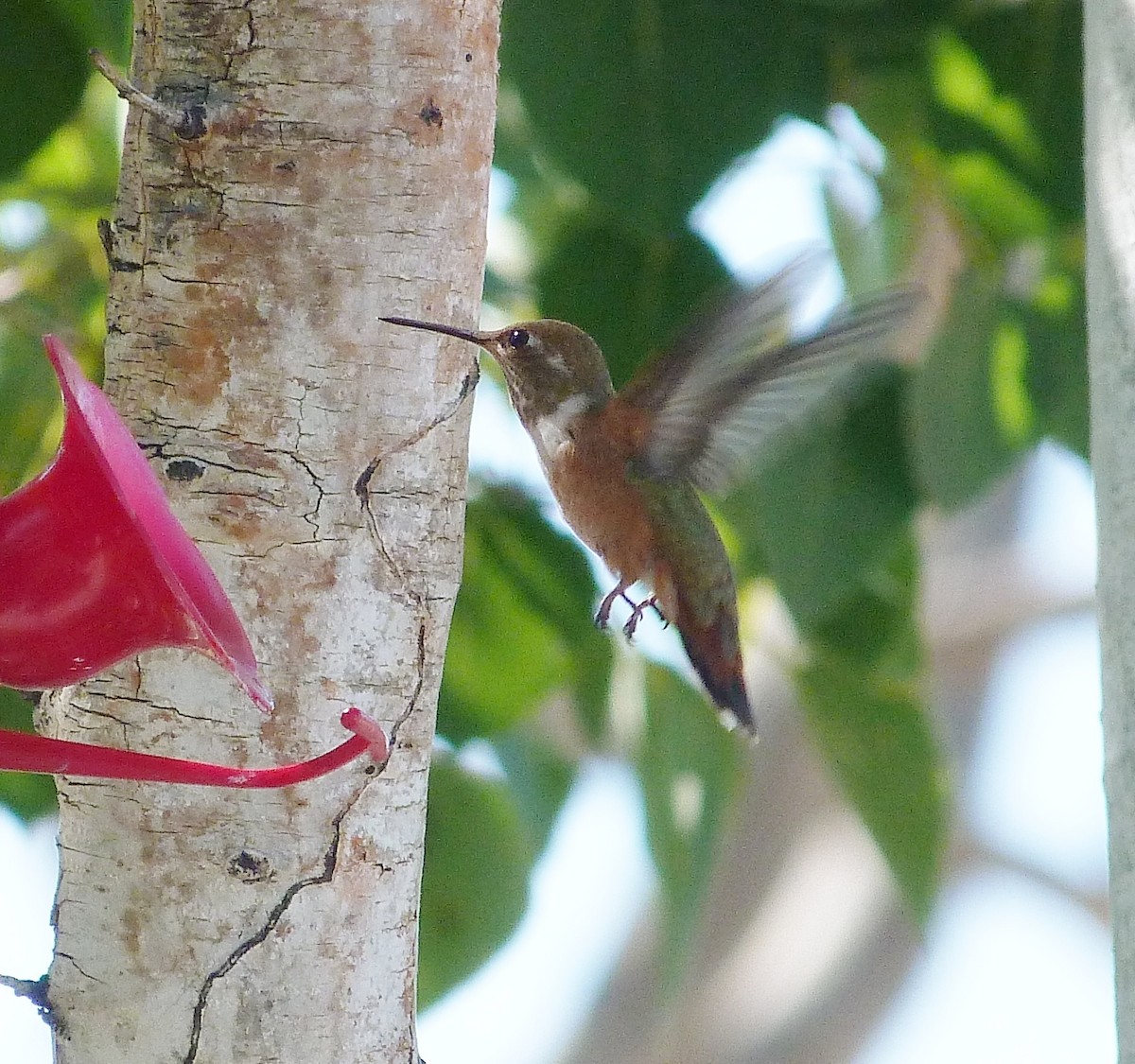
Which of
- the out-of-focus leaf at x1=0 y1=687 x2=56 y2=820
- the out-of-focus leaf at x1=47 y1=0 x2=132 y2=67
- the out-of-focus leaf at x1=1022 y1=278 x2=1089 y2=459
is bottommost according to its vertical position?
the out-of-focus leaf at x1=0 y1=687 x2=56 y2=820

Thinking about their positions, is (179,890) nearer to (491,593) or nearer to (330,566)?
(330,566)

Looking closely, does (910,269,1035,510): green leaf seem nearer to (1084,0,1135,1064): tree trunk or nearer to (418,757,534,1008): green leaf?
(418,757,534,1008): green leaf

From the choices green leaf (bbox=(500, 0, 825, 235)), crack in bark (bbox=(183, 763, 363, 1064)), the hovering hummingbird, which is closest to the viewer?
crack in bark (bbox=(183, 763, 363, 1064))

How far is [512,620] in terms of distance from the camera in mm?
1320

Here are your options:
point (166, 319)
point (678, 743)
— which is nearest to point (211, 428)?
point (166, 319)

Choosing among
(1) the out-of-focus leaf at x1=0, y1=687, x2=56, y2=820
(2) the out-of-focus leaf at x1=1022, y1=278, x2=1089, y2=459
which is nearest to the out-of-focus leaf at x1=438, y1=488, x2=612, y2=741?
(1) the out-of-focus leaf at x1=0, y1=687, x2=56, y2=820

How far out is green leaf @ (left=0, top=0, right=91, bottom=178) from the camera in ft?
3.83

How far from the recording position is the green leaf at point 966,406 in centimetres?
132

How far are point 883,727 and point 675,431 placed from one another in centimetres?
39

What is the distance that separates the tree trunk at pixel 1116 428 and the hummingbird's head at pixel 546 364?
550 mm

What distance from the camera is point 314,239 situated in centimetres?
72

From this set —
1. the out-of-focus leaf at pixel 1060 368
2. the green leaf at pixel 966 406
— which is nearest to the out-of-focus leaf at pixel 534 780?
the green leaf at pixel 966 406

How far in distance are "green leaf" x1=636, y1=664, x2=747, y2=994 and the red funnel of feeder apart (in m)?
0.85

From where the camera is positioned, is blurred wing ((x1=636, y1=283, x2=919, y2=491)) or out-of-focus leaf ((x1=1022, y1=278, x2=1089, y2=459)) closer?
blurred wing ((x1=636, y1=283, x2=919, y2=491))
